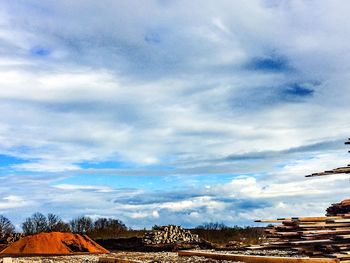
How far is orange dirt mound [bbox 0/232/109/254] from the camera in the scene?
27000 mm

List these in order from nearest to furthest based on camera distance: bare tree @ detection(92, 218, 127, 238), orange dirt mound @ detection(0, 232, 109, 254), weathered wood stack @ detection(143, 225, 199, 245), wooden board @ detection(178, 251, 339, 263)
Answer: wooden board @ detection(178, 251, 339, 263)
orange dirt mound @ detection(0, 232, 109, 254)
weathered wood stack @ detection(143, 225, 199, 245)
bare tree @ detection(92, 218, 127, 238)

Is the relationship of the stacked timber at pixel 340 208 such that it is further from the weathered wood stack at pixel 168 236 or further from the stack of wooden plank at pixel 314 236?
the weathered wood stack at pixel 168 236

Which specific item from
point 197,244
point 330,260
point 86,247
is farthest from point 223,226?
point 330,260

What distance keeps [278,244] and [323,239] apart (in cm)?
176

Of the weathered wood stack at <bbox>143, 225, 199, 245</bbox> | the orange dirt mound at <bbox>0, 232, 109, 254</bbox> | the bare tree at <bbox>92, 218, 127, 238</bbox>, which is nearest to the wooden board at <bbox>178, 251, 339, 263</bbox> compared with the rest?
the orange dirt mound at <bbox>0, 232, 109, 254</bbox>

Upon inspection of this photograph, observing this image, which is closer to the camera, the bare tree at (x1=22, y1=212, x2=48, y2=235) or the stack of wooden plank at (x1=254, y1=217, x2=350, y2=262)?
the stack of wooden plank at (x1=254, y1=217, x2=350, y2=262)

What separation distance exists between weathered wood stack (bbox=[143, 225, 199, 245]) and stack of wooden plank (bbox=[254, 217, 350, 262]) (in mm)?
14254

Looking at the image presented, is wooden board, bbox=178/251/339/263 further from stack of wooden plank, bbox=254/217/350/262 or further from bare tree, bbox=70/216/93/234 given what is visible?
bare tree, bbox=70/216/93/234

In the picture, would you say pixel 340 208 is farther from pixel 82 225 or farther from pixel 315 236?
pixel 82 225

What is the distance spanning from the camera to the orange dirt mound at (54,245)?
88.6ft

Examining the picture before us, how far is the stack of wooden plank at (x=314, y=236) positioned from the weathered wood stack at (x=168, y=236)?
1425 centimetres

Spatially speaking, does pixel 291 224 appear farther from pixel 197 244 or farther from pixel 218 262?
pixel 197 244

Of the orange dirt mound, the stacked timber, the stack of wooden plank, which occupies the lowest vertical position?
the stack of wooden plank

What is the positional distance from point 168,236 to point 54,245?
7973 millimetres
